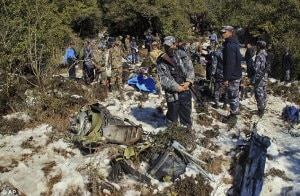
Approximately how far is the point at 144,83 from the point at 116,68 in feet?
3.05

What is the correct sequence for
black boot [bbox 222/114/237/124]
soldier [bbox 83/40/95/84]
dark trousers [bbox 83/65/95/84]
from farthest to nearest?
dark trousers [bbox 83/65/95/84], soldier [bbox 83/40/95/84], black boot [bbox 222/114/237/124]

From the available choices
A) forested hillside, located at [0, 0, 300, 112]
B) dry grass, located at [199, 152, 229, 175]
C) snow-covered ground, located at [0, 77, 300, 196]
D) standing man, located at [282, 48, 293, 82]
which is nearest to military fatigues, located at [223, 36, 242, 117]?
snow-covered ground, located at [0, 77, 300, 196]

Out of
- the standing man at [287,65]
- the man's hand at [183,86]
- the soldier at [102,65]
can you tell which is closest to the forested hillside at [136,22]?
the standing man at [287,65]

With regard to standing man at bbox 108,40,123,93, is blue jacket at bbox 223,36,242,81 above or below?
above

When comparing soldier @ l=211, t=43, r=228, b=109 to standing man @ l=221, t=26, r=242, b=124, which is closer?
standing man @ l=221, t=26, r=242, b=124

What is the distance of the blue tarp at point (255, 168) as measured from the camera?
5.57 meters

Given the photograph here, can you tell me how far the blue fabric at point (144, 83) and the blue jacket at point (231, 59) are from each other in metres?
3.38

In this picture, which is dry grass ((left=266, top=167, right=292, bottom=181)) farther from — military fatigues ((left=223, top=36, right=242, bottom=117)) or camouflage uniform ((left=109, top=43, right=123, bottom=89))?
camouflage uniform ((left=109, top=43, right=123, bottom=89))

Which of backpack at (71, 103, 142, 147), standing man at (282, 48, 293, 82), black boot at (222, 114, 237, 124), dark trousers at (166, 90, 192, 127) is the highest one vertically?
dark trousers at (166, 90, 192, 127)

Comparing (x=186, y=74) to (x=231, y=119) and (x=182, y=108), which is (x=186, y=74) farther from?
(x=231, y=119)

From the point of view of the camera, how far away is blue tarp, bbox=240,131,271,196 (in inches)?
219

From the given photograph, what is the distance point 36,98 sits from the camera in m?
8.67

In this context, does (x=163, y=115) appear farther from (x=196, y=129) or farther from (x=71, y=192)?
(x=71, y=192)

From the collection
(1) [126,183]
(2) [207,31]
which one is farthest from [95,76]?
(2) [207,31]
